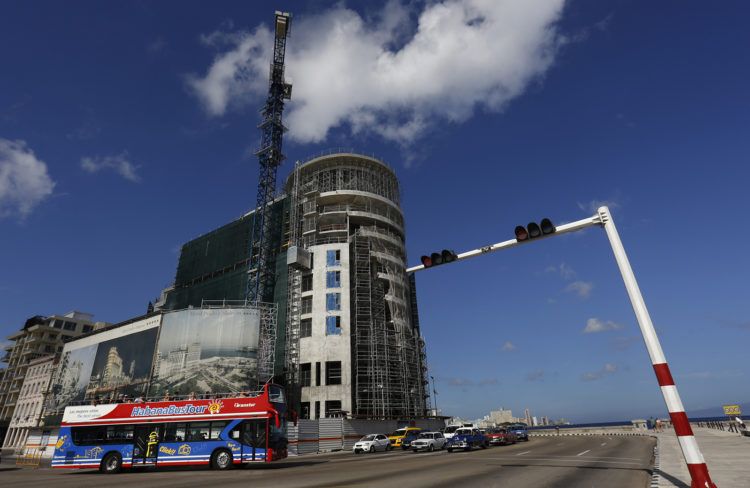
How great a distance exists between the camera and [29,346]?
98438 millimetres

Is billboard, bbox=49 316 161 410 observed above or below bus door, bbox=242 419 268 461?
above

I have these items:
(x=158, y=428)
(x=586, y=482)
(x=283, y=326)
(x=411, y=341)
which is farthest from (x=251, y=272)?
(x=586, y=482)

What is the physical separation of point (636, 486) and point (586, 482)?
141cm

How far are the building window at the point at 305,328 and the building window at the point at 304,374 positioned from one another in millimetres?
3978

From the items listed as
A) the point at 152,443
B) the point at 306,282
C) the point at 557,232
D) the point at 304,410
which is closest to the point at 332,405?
the point at 304,410

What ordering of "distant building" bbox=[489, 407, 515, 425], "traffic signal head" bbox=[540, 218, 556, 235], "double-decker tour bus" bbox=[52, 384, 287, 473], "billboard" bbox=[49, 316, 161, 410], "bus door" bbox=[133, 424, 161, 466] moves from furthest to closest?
"distant building" bbox=[489, 407, 515, 425] → "billboard" bbox=[49, 316, 161, 410] → "bus door" bbox=[133, 424, 161, 466] → "double-decker tour bus" bbox=[52, 384, 287, 473] → "traffic signal head" bbox=[540, 218, 556, 235]

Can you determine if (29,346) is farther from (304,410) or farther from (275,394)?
(275,394)

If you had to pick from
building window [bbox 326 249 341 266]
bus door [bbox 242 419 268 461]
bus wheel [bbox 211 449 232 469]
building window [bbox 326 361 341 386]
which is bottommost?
bus wheel [bbox 211 449 232 469]

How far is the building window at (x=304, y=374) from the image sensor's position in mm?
54406

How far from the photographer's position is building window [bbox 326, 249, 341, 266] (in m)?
60.0

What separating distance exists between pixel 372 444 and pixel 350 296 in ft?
77.2

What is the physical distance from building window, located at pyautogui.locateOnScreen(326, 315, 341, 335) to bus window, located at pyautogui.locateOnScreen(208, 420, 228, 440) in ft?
111

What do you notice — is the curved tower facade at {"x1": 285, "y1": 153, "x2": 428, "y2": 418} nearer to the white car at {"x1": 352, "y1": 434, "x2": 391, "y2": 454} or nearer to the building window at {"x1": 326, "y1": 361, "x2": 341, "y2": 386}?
the building window at {"x1": 326, "y1": 361, "x2": 341, "y2": 386}

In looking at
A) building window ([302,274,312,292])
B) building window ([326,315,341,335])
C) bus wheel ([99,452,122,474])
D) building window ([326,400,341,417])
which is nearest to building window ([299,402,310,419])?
building window ([326,400,341,417])
